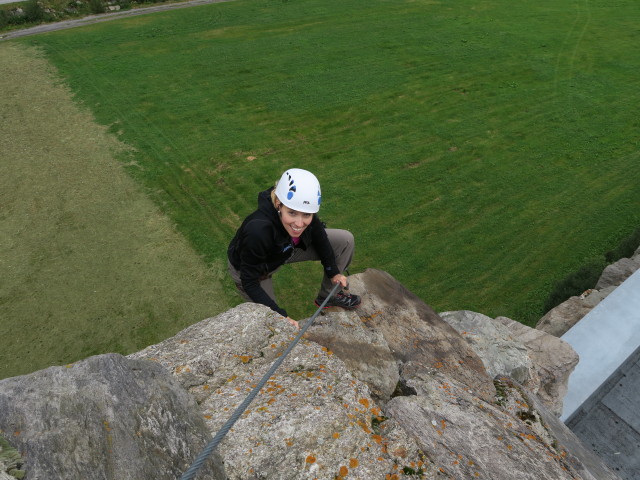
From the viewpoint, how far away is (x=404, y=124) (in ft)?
68.8

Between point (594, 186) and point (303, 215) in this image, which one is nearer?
point (303, 215)

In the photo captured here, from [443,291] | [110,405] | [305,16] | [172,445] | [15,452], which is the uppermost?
[15,452]

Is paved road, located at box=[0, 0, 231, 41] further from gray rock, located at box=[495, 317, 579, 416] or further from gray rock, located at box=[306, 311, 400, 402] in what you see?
gray rock, located at box=[495, 317, 579, 416]

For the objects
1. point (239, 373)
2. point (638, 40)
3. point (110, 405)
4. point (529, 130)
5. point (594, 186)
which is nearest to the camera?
point (110, 405)

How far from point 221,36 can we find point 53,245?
20.4m

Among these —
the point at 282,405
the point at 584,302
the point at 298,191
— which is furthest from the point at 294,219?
the point at 584,302

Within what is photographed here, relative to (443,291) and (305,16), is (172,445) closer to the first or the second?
(443,291)

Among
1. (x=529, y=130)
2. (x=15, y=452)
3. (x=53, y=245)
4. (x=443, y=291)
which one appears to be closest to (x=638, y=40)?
(x=529, y=130)

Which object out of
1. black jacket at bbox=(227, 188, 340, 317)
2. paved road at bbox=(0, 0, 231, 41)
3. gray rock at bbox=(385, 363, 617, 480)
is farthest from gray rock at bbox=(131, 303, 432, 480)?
paved road at bbox=(0, 0, 231, 41)

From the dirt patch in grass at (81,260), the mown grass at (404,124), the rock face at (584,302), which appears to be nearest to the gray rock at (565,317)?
the rock face at (584,302)

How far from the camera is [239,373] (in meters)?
5.27

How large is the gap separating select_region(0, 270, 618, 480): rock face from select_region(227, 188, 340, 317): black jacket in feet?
1.32

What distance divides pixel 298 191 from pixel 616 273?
982cm

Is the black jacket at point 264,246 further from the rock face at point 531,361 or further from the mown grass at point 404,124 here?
the mown grass at point 404,124
